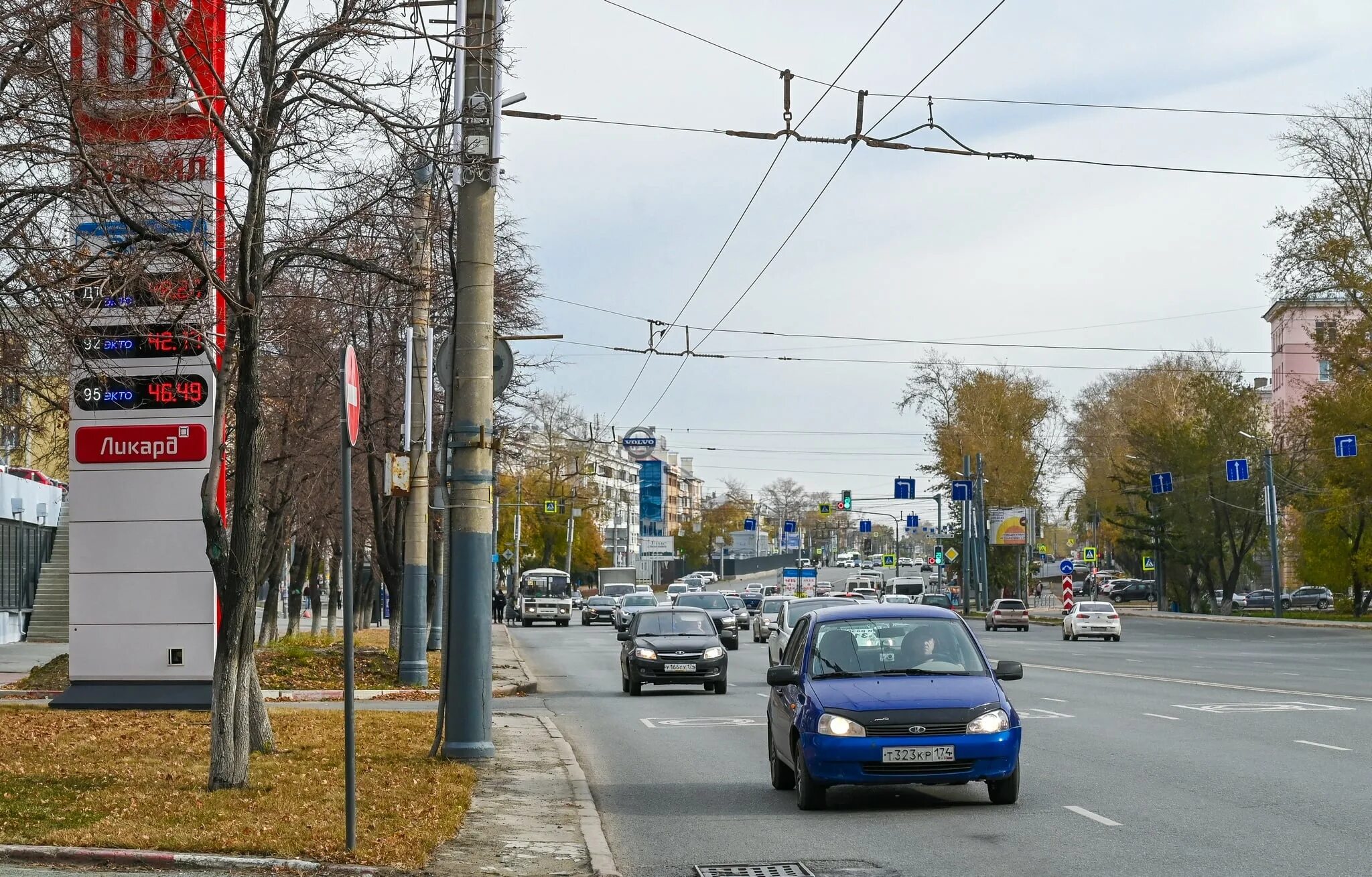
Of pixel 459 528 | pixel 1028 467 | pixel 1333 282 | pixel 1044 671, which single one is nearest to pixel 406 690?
pixel 459 528

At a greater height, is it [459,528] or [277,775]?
[459,528]

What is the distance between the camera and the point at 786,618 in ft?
106

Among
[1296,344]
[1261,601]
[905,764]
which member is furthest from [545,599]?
[905,764]

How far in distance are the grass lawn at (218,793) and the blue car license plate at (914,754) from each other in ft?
10.0

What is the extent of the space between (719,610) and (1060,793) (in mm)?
31584

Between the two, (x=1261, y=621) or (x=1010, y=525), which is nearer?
(x=1261, y=621)

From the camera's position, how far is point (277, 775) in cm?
1258

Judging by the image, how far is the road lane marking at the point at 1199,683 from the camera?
22.3m

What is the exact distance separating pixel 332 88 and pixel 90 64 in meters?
2.56

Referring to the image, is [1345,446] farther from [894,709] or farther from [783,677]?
[894,709]

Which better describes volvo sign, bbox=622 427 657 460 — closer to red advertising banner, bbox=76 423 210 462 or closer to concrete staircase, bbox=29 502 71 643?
concrete staircase, bbox=29 502 71 643

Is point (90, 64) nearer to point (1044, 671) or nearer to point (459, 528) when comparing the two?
point (459, 528)

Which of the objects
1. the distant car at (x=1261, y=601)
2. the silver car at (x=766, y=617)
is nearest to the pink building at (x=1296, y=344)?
the distant car at (x=1261, y=601)

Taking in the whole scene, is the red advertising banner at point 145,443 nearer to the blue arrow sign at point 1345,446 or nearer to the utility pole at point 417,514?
the utility pole at point 417,514
